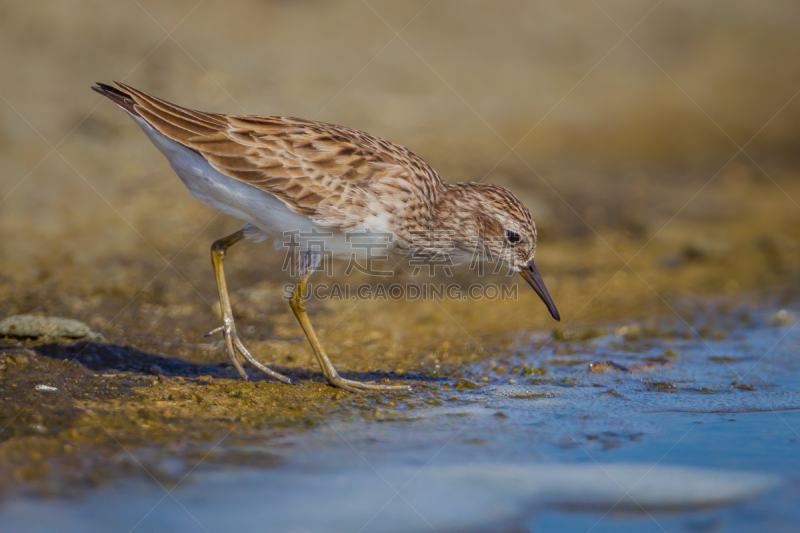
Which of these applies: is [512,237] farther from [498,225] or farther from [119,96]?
[119,96]

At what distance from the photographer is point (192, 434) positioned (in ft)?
16.2

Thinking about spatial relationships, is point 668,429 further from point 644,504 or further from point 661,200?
point 661,200

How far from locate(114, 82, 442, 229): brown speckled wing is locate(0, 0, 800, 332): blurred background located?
2.34 metres

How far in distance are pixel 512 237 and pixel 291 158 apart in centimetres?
206

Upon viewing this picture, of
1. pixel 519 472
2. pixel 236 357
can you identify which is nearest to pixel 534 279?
pixel 236 357

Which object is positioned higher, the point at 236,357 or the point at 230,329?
the point at 230,329

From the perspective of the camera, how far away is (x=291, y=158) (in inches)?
253

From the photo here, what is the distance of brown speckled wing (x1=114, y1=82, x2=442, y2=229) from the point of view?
629 centimetres

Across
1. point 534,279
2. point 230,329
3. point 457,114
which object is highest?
point 457,114

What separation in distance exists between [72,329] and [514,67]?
10.5 m

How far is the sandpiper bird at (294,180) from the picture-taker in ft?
20.6

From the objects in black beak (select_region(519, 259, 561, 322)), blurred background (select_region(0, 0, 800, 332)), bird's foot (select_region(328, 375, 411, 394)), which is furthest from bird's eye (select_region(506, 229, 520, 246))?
blurred background (select_region(0, 0, 800, 332))

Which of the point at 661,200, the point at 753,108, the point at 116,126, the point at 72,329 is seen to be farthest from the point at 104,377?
the point at 753,108

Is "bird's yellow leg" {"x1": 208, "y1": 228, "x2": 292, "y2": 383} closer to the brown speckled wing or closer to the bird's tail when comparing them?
the brown speckled wing
